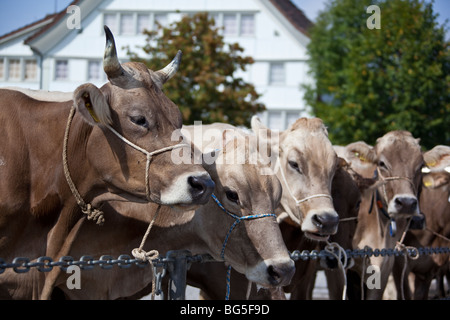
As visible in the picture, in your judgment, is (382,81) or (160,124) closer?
(160,124)

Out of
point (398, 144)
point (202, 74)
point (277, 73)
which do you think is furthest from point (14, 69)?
point (398, 144)

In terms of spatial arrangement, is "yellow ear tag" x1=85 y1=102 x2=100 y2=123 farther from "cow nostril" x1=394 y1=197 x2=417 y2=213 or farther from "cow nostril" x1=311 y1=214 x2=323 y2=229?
"cow nostril" x1=394 y1=197 x2=417 y2=213

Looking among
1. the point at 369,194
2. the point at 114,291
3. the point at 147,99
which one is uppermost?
the point at 147,99

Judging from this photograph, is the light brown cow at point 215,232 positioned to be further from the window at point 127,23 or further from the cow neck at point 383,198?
the window at point 127,23

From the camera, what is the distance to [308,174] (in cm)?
487

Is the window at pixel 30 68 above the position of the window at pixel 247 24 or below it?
below

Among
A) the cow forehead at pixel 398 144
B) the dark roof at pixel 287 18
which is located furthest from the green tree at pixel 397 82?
the cow forehead at pixel 398 144

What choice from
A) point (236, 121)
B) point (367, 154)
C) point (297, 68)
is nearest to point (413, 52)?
point (236, 121)

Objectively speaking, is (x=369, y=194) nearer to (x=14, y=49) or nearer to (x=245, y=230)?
(x=245, y=230)

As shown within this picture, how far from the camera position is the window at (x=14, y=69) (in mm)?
31594

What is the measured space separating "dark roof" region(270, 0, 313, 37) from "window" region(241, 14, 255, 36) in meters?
1.46

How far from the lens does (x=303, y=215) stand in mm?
4766

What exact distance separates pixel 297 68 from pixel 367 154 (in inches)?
1007

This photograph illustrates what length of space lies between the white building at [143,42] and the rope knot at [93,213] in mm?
26809
